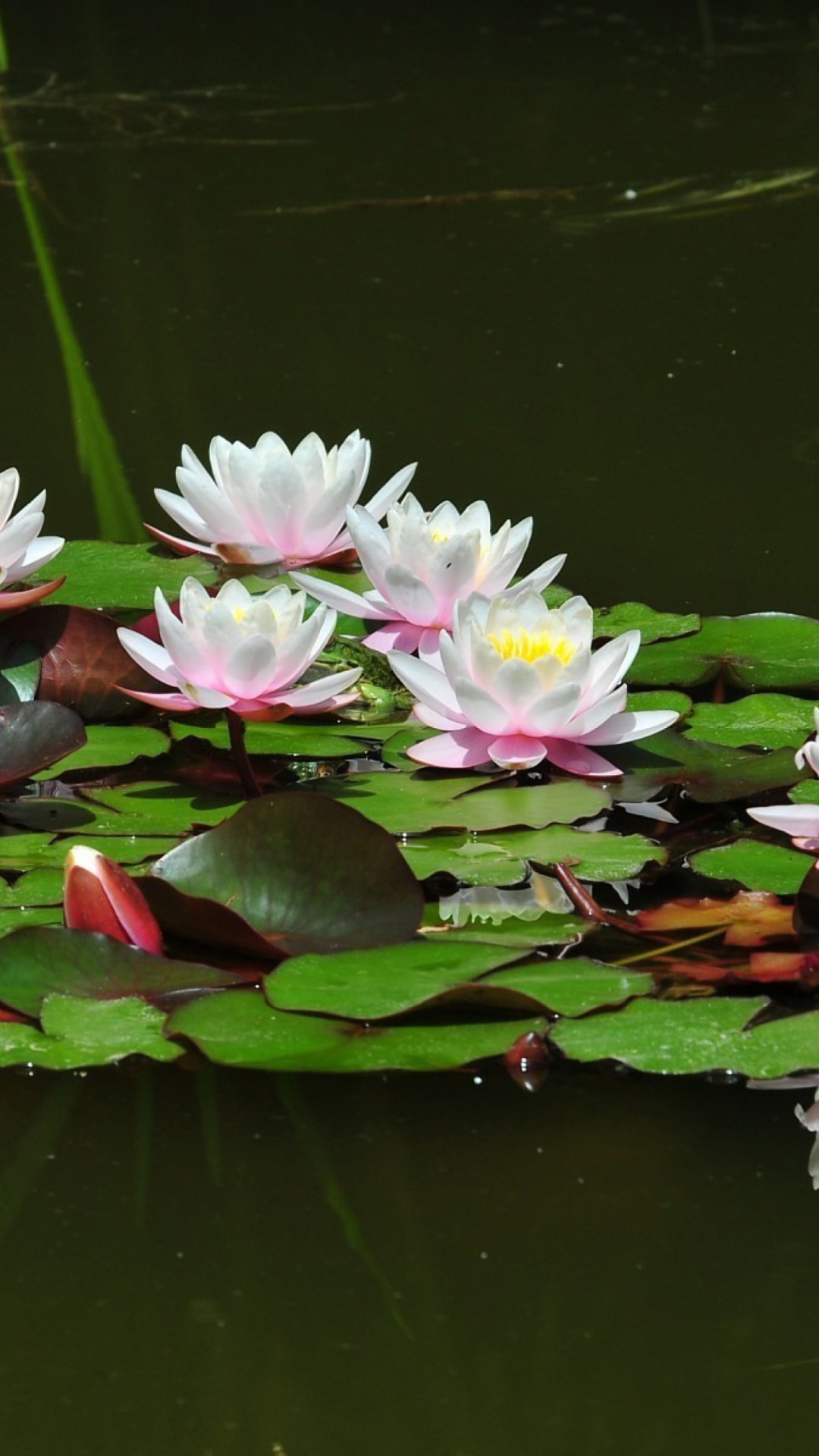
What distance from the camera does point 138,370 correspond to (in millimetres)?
2809

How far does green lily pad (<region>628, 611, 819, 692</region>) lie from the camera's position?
5.36 feet

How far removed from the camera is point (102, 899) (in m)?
1.18

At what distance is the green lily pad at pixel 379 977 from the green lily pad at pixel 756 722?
42 cm

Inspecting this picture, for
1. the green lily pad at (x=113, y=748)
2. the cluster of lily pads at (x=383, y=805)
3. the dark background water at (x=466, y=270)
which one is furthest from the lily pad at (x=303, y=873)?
the dark background water at (x=466, y=270)

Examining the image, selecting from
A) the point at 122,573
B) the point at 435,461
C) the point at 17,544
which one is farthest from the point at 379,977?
the point at 435,461

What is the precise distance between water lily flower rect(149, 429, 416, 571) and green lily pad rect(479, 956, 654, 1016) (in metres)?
0.68

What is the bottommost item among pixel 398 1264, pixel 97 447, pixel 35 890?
pixel 398 1264

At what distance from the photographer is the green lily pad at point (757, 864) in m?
1.30

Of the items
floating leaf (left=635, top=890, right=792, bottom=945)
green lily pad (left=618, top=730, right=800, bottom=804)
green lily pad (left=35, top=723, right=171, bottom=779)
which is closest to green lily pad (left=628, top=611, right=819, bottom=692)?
green lily pad (left=618, top=730, right=800, bottom=804)

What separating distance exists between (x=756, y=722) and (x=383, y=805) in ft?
1.22

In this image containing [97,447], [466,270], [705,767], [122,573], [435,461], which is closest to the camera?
[705,767]

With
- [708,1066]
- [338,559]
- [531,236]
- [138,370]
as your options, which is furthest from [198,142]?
[708,1066]

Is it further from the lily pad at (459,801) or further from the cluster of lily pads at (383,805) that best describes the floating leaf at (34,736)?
the lily pad at (459,801)

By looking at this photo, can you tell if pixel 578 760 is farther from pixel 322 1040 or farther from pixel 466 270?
pixel 466 270
